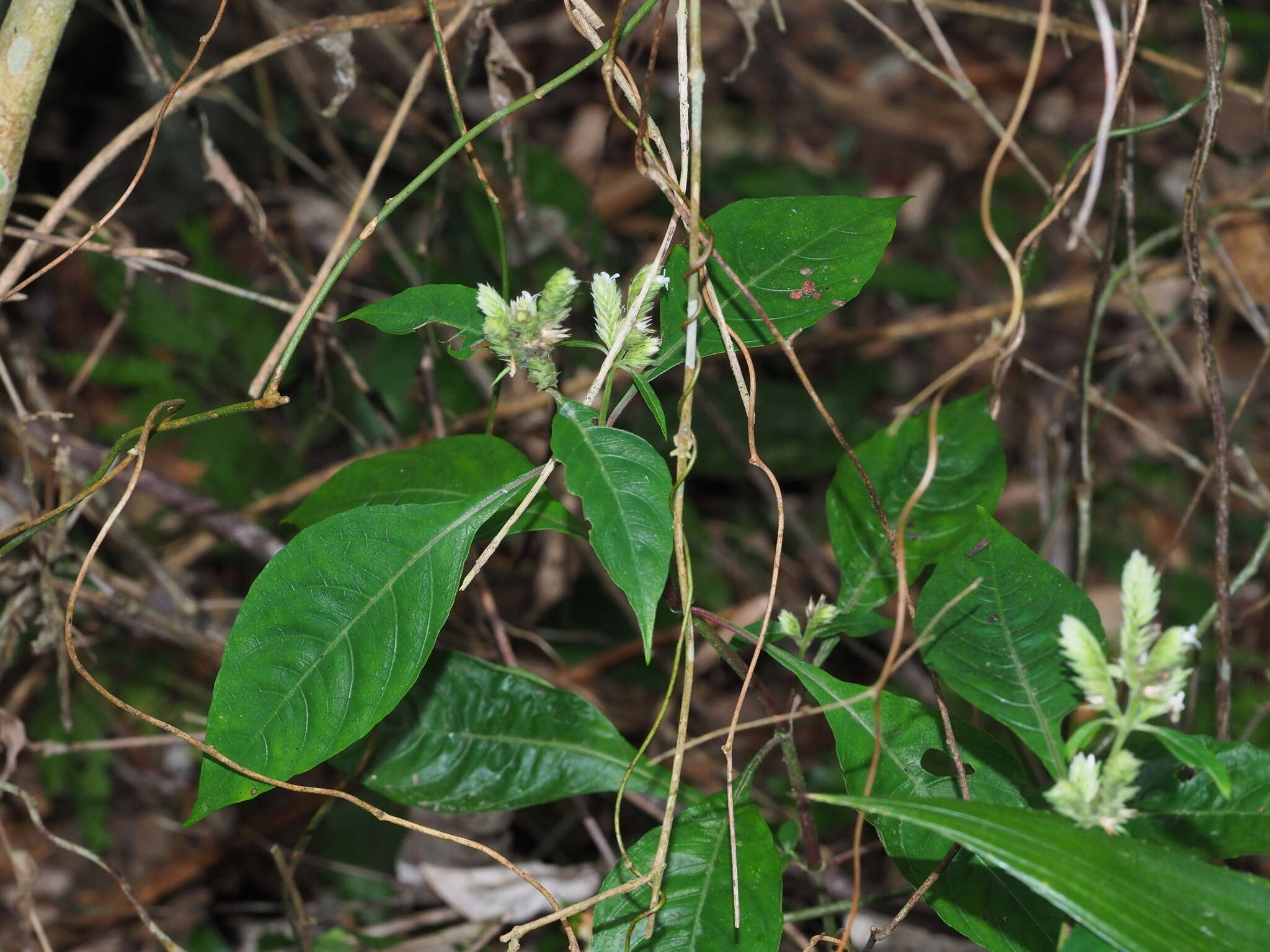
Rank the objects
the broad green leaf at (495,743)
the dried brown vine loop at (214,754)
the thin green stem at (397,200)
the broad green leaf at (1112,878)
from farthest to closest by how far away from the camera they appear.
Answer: the broad green leaf at (495,743) < the thin green stem at (397,200) < the dried brown vine loop at (214,754) < the broad green leaf at (1112,878)

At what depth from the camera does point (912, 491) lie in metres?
1.33

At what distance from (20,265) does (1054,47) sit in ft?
11.6

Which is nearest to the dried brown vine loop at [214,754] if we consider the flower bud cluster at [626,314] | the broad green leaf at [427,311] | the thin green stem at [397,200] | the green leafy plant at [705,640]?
the green leafy plant at [705,640]

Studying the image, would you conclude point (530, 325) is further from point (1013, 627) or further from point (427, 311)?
point (1013, 627)

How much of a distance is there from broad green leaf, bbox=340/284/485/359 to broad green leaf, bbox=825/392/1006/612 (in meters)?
0.52

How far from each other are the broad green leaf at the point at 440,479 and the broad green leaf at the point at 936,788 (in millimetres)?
Answer: 317

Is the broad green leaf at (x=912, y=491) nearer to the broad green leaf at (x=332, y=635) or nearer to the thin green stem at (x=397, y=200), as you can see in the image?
the broad green leaf at (x=332, y=635)

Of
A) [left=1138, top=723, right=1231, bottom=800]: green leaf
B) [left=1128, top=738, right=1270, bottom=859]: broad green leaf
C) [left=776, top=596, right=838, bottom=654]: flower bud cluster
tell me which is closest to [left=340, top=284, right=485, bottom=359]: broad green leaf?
[left=776, top=596, right=838, bottom=654]: flower bud cluster

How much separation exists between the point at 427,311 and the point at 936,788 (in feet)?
2.43

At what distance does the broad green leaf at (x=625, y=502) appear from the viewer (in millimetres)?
905

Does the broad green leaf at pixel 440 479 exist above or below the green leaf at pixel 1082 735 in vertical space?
above

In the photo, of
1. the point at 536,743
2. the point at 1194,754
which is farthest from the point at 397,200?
the point at 1194,754

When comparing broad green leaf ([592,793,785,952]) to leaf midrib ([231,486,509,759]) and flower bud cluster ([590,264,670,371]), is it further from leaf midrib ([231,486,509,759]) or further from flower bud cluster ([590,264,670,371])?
flower bud cluster ([590,264,670,371])

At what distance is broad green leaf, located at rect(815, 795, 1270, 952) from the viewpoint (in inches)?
29.9
